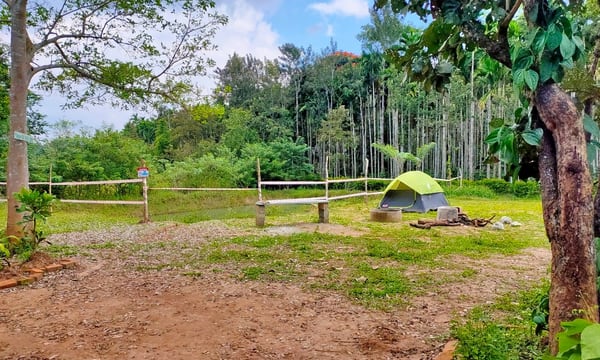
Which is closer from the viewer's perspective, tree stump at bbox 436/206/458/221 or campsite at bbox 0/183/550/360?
campsite at bbox 0/183/550/360

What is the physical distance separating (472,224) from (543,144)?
600 cm

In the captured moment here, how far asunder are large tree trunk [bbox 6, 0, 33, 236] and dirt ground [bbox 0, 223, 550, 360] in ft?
3.04

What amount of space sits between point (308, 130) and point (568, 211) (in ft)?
65.4

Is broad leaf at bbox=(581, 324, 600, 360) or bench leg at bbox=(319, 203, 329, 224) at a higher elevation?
broad leaf at bbox=(581, 324, 600, 360)

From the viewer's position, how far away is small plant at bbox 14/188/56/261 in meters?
3.56

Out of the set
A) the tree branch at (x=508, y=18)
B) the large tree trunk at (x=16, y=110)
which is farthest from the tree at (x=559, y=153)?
the large tree trunk at (x=16, y=110)

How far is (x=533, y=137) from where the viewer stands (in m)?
1.17

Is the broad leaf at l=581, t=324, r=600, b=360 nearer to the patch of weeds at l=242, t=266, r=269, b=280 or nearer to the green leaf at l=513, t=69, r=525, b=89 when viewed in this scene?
the green leaf at l=513, t=69, r=525, b=89

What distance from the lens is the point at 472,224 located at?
22.0ft

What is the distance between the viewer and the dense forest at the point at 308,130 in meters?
12.7

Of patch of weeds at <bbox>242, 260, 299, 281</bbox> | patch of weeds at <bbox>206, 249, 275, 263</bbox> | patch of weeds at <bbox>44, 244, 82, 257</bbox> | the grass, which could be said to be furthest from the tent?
patch of weeds at <bbox>44, 244, 82, 257</bbox>

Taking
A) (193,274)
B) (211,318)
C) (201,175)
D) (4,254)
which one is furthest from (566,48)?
(201,175)

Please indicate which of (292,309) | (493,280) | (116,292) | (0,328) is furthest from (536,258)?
(0,328)

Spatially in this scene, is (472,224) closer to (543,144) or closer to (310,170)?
(543,144)
